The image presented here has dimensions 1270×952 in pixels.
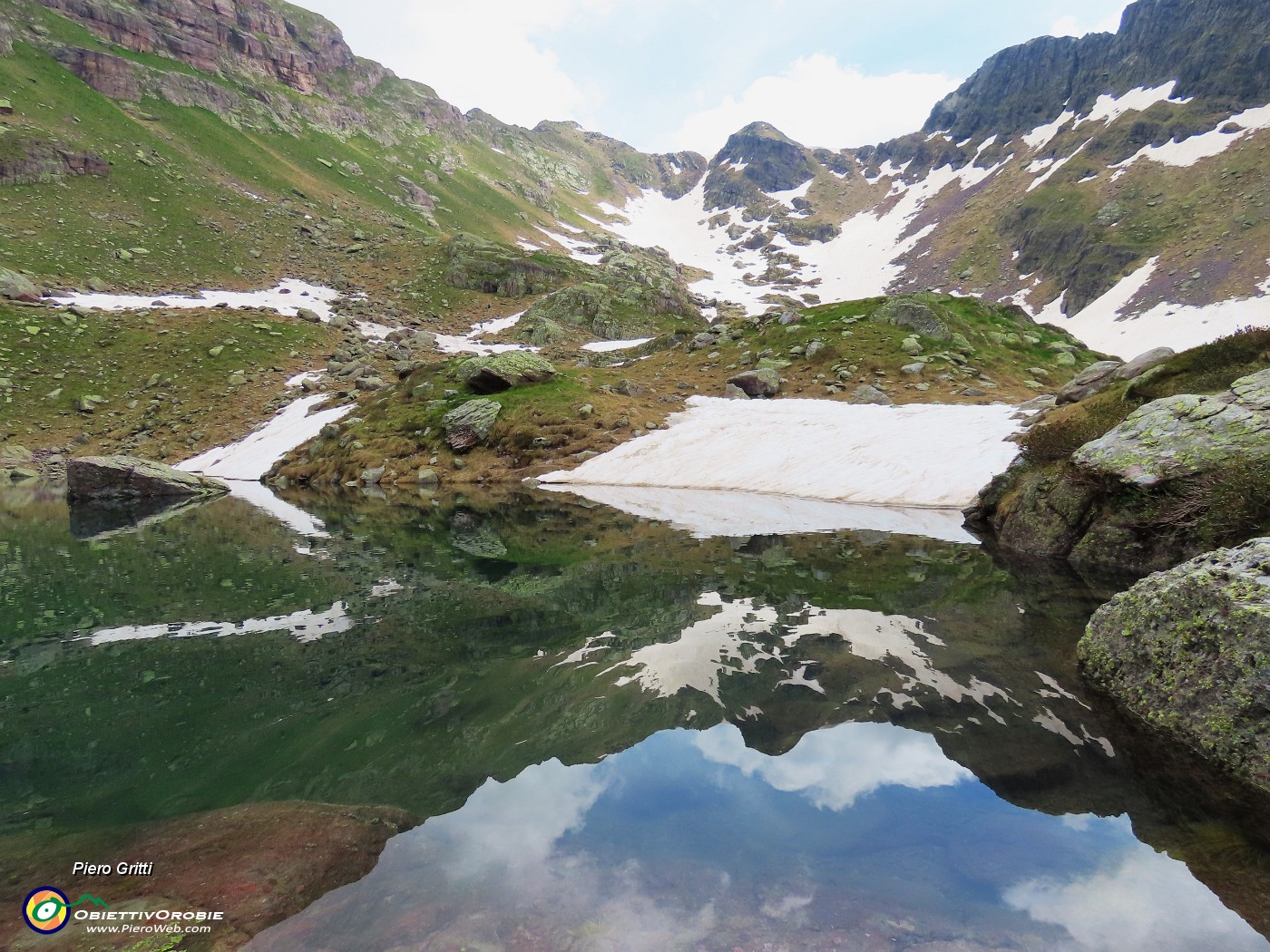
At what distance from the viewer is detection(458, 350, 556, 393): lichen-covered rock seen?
48156mm

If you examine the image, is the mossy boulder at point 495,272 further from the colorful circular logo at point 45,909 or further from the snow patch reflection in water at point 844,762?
the colorful circular logo at point 45,909

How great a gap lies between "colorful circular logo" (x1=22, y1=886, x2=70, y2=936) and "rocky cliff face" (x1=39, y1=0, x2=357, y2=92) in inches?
7312

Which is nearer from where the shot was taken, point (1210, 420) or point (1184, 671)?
→ point (1184, 671)

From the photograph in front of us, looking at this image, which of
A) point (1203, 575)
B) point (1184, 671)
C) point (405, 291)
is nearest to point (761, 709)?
point (1184, 671)

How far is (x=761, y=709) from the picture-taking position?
745cm

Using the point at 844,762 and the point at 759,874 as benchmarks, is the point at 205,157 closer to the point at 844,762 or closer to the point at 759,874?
the point at 844,762

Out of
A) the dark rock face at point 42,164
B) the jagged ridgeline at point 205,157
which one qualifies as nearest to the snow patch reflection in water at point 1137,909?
the jagged ridgeline at point 205,157

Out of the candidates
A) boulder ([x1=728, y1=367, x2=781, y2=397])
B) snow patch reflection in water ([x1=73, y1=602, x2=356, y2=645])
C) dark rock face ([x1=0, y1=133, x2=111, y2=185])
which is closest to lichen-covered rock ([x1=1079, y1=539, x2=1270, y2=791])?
snow patch reflection in water ([x1=73, y1=602, x2=356, y2=645])

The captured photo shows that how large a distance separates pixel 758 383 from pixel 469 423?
75.5 feet

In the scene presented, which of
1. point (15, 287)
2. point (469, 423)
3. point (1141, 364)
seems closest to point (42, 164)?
point (15, 287)

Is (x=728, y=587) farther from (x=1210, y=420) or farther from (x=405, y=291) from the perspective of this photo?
(x=405, y=291)

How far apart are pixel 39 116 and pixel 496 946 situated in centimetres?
14634

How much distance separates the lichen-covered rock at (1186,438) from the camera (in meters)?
12.2

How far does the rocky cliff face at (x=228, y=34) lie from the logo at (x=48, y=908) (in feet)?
609
